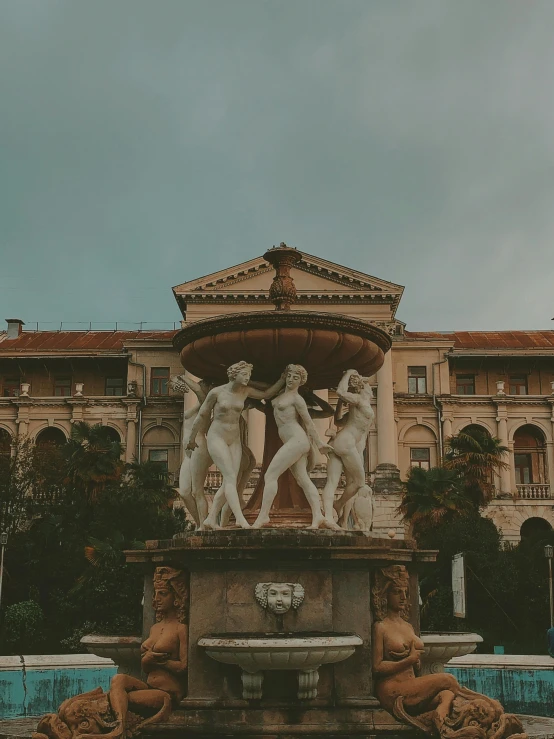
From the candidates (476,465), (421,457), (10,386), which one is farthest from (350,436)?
(10,386)

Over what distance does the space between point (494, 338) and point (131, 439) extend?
80.5 feet

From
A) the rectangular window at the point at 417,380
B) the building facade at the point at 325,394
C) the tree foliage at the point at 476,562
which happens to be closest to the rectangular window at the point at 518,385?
the building facade at the point at 325,394

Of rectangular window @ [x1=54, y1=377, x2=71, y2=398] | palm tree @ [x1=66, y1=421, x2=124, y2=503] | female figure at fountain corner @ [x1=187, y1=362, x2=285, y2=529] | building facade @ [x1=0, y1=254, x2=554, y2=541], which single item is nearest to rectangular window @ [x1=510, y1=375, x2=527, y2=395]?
building facade @ [x1=0, y1=254, x2=554, y2=541]

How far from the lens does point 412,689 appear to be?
895cm

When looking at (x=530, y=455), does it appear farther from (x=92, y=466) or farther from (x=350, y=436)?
(x=350, y=436)

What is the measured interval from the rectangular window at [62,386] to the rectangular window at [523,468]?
90.9ft

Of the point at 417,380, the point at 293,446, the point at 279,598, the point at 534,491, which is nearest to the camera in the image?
the point at 279,598

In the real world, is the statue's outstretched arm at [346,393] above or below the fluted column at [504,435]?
below

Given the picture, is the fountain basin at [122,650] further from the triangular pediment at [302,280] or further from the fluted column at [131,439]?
the fluted column at [131,439]

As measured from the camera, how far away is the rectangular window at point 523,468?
5747 centimetres

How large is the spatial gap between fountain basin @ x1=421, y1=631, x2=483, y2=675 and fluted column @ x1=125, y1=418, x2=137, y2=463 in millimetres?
47603

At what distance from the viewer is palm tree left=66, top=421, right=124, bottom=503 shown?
4097 cm

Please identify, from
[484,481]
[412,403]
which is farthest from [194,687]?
[412,403]

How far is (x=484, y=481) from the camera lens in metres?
41.4
